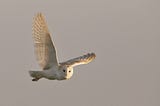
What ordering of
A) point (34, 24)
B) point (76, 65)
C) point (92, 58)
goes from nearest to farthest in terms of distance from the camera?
1. point (34, 24)
2. point (76, 65)
3. point (92, 58)

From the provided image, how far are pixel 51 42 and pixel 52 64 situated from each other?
1.15 m

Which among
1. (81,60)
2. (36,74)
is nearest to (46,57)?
(36,74)

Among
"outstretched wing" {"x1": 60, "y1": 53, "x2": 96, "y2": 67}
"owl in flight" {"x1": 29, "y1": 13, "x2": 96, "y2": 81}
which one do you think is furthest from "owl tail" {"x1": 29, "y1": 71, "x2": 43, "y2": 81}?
"outstretched wing" {"x1": 60, "y1": 53, "x2": 96, "y2": 67}

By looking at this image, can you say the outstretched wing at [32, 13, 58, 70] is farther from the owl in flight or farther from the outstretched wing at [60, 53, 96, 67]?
the outstretched wing at [60, 53, 96, 67]

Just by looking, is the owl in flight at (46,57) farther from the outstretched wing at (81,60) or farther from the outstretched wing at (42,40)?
the outstretched wing at (81,60)

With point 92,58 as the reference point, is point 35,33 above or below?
above

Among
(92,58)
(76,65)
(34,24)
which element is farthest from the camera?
(92,58)

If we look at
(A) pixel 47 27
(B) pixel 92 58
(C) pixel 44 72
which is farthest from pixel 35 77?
(B) pixel 92 58

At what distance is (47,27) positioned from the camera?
25656 millimetres

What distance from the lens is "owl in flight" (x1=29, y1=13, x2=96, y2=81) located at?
25594 millimetres

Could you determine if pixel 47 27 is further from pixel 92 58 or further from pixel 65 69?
pixel 92 58

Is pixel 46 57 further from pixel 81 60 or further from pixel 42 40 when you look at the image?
pixel 81 60

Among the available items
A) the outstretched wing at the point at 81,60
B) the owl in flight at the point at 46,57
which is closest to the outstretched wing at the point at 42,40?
the owl in flight at the point at 46,57

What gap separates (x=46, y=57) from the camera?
26.2 m
